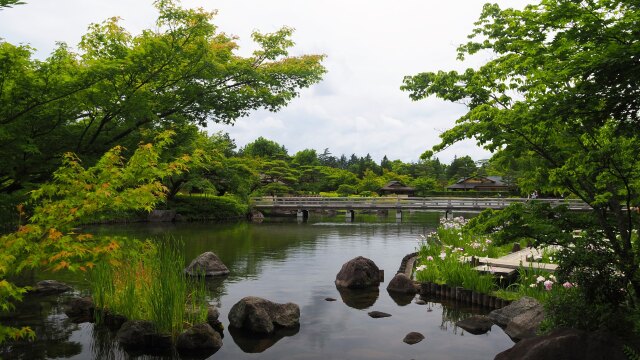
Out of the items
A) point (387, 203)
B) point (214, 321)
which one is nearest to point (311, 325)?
point (214, 321)

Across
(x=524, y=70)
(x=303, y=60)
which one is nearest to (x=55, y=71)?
(x=303, y=60)

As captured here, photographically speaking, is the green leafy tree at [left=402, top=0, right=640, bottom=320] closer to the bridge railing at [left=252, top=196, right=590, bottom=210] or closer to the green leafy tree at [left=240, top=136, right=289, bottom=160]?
the bridge railing at [left=252, top=196, right=590, bottom=210]

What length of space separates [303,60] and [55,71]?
21.5 ft

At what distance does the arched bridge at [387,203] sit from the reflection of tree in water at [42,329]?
1270 inches

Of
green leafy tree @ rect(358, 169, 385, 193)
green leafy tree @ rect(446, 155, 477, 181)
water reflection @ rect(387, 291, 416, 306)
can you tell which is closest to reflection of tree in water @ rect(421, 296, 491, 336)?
water reflection @ rect(387, 291, 416, 306)

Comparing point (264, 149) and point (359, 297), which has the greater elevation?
point (264, 149)

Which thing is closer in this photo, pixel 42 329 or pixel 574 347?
pixel 574 347

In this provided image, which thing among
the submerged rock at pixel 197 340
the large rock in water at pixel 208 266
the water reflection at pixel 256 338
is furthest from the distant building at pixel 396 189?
the submerged rock at pixel 197 340

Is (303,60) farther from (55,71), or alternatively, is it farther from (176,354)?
(176,354)

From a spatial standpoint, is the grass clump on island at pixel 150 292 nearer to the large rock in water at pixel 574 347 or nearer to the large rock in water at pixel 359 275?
the large rock in water at pixel 359 275

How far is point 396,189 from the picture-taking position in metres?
66.5

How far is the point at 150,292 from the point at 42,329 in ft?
10.2

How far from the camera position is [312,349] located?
29.6ft

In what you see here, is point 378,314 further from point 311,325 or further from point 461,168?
point 461,168
